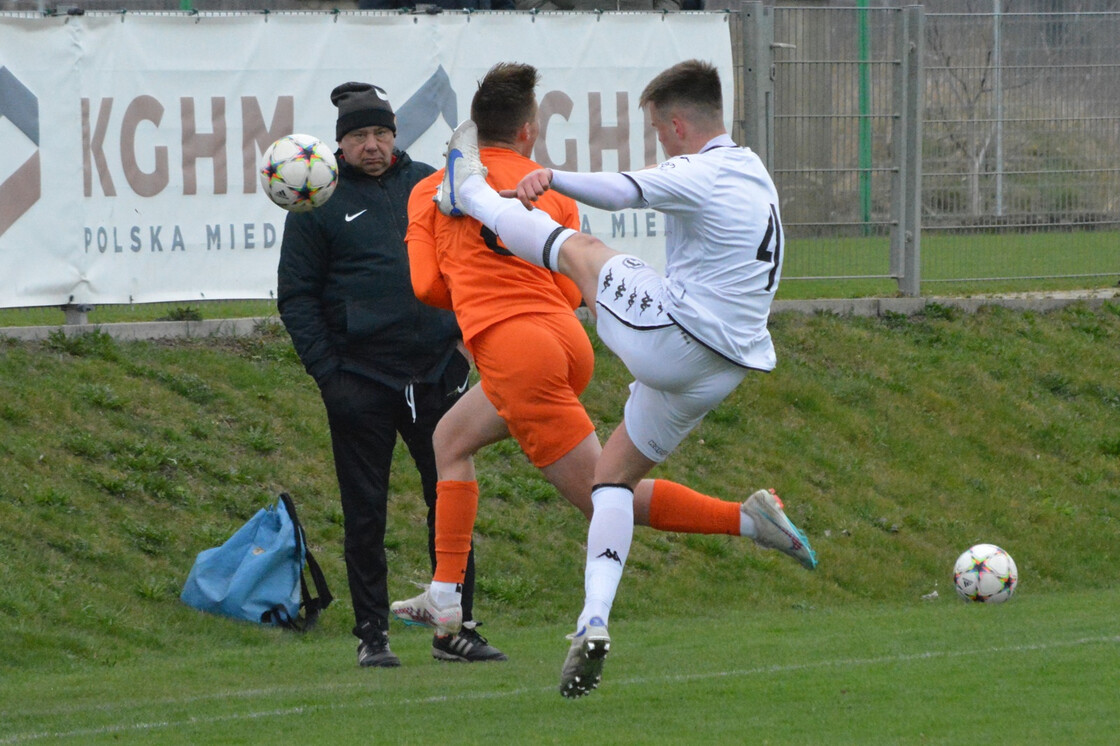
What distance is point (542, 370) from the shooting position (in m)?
6.33

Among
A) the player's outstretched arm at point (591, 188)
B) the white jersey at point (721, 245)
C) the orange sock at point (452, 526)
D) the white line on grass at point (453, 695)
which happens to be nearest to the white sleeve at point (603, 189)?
the player's outstretched arm at point (591, 188)

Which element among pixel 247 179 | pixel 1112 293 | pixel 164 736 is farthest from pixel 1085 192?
pixel 164 736

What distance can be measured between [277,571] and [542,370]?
10.1 feet

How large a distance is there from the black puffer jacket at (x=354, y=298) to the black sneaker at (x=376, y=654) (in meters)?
1.14

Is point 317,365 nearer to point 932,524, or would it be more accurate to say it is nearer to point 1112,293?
point 932,524

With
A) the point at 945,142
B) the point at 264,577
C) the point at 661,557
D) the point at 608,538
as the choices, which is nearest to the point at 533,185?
the point at 608,538

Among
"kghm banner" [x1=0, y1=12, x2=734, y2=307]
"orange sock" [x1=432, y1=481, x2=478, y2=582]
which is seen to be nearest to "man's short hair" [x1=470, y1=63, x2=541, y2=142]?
"orange sock" [x1=432, y1=481, x2=478, y2=582]

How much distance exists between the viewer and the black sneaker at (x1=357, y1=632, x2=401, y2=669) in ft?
23.5

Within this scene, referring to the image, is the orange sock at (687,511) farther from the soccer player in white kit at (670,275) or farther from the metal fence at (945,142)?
the metal fence at (945,142)

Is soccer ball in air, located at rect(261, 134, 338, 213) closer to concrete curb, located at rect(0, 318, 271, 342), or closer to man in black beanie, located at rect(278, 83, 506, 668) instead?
man in black beanie, located at rect(278, 83, 506, 668)

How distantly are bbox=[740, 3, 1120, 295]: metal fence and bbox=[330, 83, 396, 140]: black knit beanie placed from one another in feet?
23.2

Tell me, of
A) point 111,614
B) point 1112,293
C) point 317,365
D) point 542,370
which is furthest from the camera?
point 1112,293

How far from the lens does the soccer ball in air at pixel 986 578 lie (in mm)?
9508

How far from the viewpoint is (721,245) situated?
5684 millimetres
